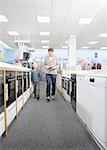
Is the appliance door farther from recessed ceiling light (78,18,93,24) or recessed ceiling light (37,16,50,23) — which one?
recessed ceiling light (78,18,93,24)

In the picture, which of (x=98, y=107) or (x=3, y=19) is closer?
(x=98, y=107)

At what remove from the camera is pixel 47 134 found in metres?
2.33

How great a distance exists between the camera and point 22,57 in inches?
261

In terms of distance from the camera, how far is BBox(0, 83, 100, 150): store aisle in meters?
1.98

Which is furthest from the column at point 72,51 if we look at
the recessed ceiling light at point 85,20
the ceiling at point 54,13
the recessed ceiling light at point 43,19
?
the recessed ceiling light at point 43,19

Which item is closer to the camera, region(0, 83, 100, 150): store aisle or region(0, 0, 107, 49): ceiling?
region(0, 83, 100, 150): store aisle

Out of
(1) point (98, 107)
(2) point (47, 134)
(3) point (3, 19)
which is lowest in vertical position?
(2) point (47, 134)

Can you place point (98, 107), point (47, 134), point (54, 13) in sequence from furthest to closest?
point (54, 13), point (47, 134), point (98, 107)

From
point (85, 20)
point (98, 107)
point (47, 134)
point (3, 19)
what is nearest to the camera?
point (98, 107)

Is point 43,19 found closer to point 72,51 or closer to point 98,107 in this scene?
point 72,51

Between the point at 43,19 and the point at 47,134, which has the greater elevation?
the point at 43,19

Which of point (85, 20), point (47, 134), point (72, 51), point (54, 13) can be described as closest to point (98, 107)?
point (47, 134)

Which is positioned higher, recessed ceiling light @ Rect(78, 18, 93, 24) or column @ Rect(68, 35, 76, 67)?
recessed ceiling light @ Rect(78, 18, 93, 24)

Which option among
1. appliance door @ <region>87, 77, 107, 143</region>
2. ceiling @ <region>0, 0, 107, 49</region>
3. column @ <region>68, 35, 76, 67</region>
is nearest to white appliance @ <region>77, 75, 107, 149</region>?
appliance door @ <region>87, 77, 107, 143</region>
